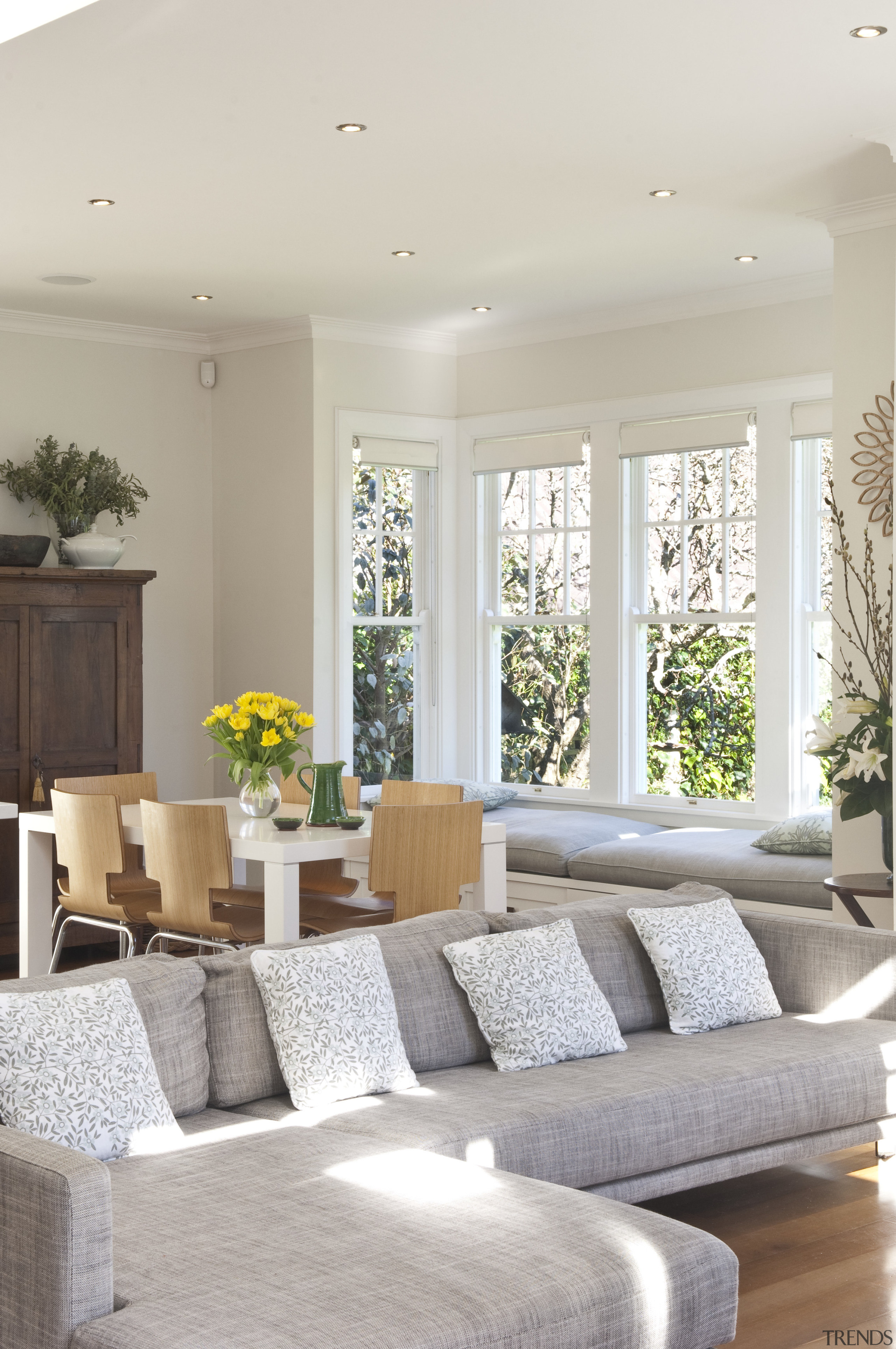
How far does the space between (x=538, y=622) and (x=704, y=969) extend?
4.06 metres

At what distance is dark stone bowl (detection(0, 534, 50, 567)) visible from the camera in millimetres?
7227

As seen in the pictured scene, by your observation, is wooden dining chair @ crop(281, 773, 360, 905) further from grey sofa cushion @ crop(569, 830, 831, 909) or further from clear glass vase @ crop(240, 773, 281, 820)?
grey sofa cushion @ crop(569, 830, 831, 909)

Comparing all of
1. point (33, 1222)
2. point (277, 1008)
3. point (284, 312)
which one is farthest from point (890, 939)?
point (284, 312)

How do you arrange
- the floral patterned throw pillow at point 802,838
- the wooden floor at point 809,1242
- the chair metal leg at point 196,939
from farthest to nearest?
the floral patterned throw pillow at point 802,838, the chair metal leg at point 196,939, the wooden floor at point 809,1242

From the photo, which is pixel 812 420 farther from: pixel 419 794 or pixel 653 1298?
pixel 653 1298

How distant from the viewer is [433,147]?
194 inches

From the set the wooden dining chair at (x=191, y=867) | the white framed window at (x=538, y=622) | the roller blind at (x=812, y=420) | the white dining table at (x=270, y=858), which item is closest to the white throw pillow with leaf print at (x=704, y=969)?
the white dining table at (x=270, y=858)

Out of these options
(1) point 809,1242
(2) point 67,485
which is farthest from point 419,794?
(1) point 809,1242

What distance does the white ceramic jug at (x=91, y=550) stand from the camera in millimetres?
7457

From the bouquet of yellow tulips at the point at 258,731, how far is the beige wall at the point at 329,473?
2149 millimetres

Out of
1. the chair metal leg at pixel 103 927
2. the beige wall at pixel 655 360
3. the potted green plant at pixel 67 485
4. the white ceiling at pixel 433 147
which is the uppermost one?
the white ceiling at pixel 433 147

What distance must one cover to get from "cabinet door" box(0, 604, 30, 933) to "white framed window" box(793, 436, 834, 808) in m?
3.65

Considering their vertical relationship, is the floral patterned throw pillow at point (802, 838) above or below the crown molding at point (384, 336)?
below

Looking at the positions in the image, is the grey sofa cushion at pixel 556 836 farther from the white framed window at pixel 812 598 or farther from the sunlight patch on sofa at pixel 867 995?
the sunlight patch on sofa at pixel 867 995
